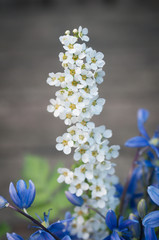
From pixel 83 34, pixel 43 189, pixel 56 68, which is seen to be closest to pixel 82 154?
pixel 83 34

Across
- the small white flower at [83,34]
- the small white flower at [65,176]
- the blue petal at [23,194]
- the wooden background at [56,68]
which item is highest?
the wooden background at [56,68]

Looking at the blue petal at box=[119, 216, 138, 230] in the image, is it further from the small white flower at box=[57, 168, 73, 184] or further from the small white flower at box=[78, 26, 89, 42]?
the small white flower at box=[78, 26, 89, 42]

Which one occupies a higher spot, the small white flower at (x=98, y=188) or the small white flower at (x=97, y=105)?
the small white flower at (x=97, y=105)

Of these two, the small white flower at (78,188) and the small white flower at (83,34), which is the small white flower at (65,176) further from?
the small white flower at (83,34)

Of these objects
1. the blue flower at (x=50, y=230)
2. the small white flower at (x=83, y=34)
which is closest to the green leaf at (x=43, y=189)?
the blue flower at (x=50, y=230)

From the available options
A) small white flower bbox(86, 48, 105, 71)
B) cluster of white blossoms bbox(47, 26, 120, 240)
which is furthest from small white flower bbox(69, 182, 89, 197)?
small white flower bbox(86, 48, 105, 71)

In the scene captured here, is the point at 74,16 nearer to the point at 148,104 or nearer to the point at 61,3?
the point at 61,3

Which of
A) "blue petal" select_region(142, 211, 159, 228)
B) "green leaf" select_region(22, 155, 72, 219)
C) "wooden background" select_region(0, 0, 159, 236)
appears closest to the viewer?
"blue petal" select_region(142, 211, 159, 228)
